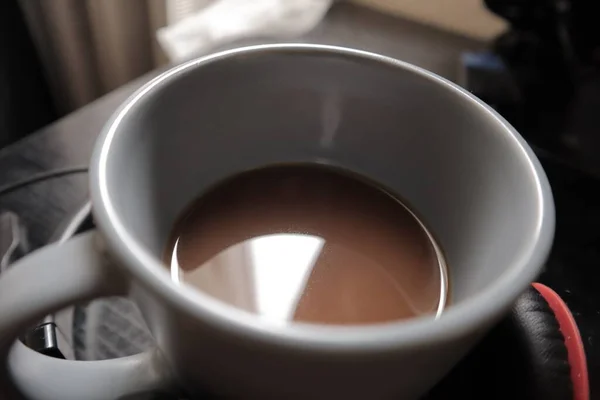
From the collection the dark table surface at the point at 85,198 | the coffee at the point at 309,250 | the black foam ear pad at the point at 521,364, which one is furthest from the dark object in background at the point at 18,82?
the black foam ear pad at the point at 521,364

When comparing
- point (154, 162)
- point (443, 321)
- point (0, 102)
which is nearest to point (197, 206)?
point (154, 162)

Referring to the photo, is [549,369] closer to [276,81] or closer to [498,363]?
[498,363]

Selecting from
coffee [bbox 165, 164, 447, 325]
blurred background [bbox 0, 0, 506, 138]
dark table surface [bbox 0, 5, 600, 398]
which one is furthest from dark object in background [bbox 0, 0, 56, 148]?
coffee [bbox 165, 164, 447, 325]

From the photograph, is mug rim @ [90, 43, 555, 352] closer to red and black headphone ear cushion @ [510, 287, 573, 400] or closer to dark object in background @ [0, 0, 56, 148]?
red and black headphone ear cushion @ [510, 287, 573, 400]

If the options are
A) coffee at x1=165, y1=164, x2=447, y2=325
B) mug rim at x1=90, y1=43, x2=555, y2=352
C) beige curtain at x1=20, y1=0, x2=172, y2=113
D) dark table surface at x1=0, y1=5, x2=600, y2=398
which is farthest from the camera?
beige curtain at x1=20, y1=0, x2=172, y2=113

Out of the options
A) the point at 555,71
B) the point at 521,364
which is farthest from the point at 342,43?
the point at 521,364

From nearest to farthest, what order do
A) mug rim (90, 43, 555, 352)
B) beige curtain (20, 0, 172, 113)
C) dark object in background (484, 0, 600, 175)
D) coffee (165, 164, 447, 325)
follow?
mug rim (90, 43, 555, 352) → coffee (165, 164, 447, 325) → dark object in background (484, 0, 600, 175) → beige curtain (20, 0, 172, 113)

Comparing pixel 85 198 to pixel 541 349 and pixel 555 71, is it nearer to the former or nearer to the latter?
pixel 541 349
